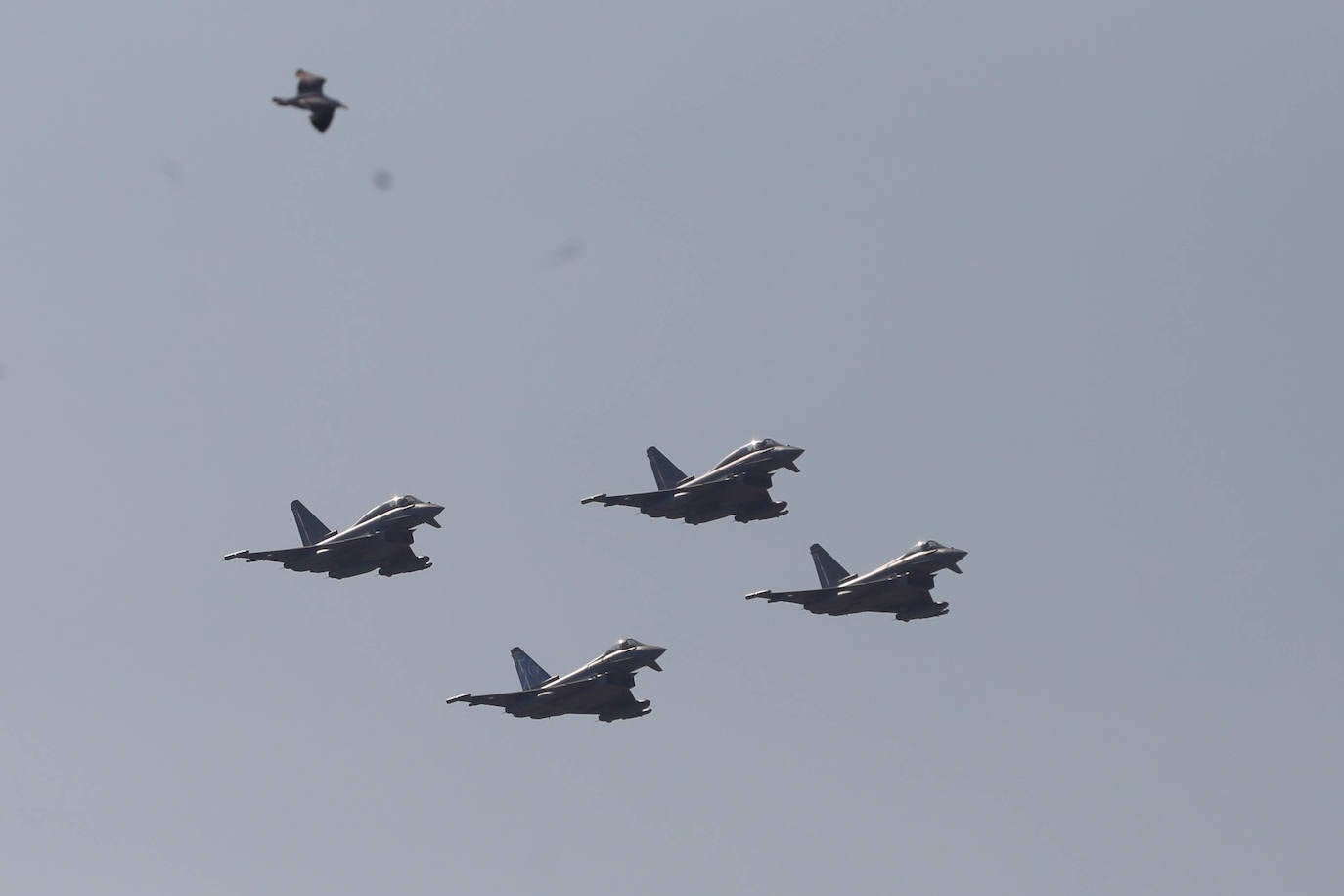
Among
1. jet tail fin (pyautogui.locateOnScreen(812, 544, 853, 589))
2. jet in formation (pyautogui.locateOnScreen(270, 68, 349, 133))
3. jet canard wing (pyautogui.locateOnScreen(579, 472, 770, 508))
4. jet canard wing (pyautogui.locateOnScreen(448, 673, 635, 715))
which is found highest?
jet in formation (pyautogui.locateOnScreen(270, 68, 349, 133))

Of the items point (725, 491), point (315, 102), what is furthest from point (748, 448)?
point (315, 102)

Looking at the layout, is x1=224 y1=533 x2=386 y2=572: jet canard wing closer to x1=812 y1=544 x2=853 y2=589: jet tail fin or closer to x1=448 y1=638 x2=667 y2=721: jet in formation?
x1=448 y1=638 x2=667 y2=721: jet in formation

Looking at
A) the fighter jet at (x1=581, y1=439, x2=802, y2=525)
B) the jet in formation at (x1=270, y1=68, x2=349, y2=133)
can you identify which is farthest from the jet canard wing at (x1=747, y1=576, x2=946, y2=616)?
the jet in formation at (x1=270, y1=68, x2=349, y2=133)

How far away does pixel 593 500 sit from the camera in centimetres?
15062

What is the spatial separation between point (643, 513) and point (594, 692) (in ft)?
45.4

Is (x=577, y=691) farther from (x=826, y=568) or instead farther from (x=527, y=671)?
(x=826, y=568)

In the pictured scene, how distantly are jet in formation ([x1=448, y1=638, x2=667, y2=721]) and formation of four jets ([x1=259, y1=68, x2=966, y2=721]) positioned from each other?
0.07 meters

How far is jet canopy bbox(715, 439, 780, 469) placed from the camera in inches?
5999

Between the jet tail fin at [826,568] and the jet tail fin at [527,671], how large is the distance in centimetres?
2092

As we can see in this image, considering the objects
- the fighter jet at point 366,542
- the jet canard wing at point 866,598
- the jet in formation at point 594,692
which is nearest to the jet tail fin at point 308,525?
the fighter jet at point 366,542

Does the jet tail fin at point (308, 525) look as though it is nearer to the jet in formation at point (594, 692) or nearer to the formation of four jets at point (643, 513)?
the formation of four jets at point (643, 513)

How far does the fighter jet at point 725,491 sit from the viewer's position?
15175 cm

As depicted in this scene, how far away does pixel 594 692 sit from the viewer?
148m

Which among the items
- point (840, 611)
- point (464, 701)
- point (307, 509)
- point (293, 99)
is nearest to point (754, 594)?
point (840, 611)
